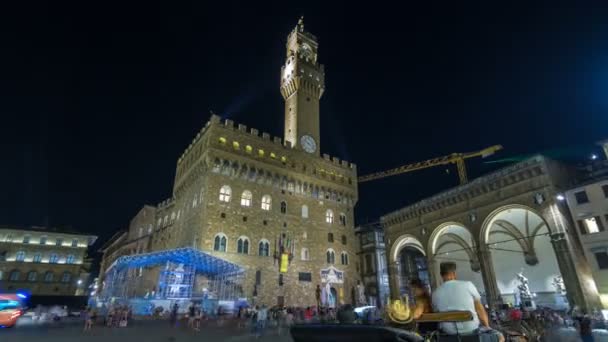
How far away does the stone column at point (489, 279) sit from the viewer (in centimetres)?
2253

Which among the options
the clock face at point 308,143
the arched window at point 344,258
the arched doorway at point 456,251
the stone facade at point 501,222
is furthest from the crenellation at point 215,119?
the arched doorway at point 456,251

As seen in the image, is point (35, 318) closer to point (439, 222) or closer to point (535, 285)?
point (439, 222)

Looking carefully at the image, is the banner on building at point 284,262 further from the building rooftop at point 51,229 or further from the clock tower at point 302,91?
the building rooftop at point 51,229

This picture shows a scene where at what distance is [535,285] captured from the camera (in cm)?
2636

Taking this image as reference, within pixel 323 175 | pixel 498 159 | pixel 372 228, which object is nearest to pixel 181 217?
pixel 323 175

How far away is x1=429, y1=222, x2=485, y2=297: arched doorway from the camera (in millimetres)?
28938

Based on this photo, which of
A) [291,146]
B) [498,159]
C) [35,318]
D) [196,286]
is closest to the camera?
[35,318]

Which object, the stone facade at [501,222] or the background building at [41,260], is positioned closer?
the stone facade at [501,222]

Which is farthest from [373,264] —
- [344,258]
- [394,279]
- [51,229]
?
[51,229]

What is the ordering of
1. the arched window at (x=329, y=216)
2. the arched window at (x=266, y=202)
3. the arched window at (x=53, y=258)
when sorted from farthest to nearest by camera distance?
the arched window at (x=53, y=258) → the arched window at (x=329, y=216) → the arched window at (x=266, y=202)

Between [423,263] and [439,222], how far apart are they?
549 inches

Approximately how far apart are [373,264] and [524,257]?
16.5 metres

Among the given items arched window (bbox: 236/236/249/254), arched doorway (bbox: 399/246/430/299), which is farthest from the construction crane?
arched window (bbox: 236/236/249/254)

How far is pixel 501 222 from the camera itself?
28.1 m
